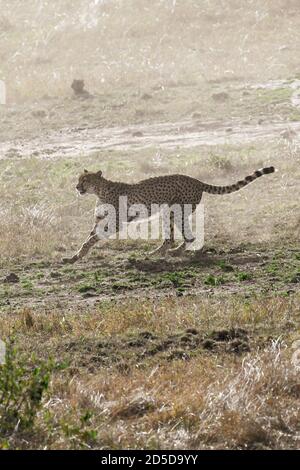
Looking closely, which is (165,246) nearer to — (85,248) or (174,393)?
(85,248)

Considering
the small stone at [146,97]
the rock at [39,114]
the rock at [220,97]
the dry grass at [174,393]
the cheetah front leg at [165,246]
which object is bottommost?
the dry grass at [174,393]

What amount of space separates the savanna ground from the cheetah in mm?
357

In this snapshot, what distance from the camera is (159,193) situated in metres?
13.1

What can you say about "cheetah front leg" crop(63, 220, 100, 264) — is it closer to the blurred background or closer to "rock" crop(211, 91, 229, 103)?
"rock" crop(211, 91, 229, 103)

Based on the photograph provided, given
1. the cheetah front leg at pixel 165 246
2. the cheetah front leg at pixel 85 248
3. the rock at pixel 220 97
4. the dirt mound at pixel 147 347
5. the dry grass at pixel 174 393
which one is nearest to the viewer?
the dry grass at pixel 174 393

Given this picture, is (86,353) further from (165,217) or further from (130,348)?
(165,217)

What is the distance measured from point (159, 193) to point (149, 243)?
0.69 meters

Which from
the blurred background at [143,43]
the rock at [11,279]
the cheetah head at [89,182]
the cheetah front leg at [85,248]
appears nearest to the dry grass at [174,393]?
the rock at [11,279]

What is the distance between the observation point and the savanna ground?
739 centimetres

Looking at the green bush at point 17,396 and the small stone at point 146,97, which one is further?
the small stone at point 146,97

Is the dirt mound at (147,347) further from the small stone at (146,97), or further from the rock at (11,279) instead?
the small stone at (146,97)

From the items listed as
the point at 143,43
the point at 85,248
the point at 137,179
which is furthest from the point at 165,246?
the point at 143,43

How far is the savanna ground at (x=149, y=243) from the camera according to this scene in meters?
7.39

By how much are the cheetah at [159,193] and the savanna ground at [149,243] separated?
357 millimetres
